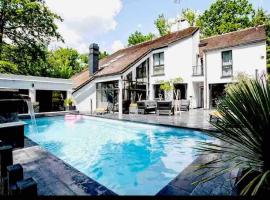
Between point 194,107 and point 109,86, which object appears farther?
point 109,86

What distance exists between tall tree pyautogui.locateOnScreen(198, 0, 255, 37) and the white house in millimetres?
13478

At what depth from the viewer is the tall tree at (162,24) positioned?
42062 millimetres

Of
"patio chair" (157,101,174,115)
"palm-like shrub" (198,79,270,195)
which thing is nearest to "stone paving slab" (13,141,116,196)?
"palm-like shrub" (198,79,270,195)

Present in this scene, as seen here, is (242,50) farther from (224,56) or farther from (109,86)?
(109,86)

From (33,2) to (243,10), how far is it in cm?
3288

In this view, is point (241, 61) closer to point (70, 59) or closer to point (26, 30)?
point (26, 30)

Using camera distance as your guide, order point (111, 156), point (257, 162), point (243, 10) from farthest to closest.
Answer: point (243, 10) < point (111, 156) < point (257, 162)

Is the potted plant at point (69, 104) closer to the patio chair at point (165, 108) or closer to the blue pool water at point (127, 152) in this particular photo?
the blue pool water at point (127, 152)

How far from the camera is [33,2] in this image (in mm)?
20453

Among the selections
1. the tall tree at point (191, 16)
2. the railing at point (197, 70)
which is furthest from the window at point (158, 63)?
the tall tree at point (191, 16)

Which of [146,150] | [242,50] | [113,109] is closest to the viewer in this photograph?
[146,150]

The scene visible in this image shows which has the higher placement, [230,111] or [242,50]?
[242,50]

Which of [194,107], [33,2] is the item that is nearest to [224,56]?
[194,107]

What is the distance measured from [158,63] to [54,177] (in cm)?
2165
